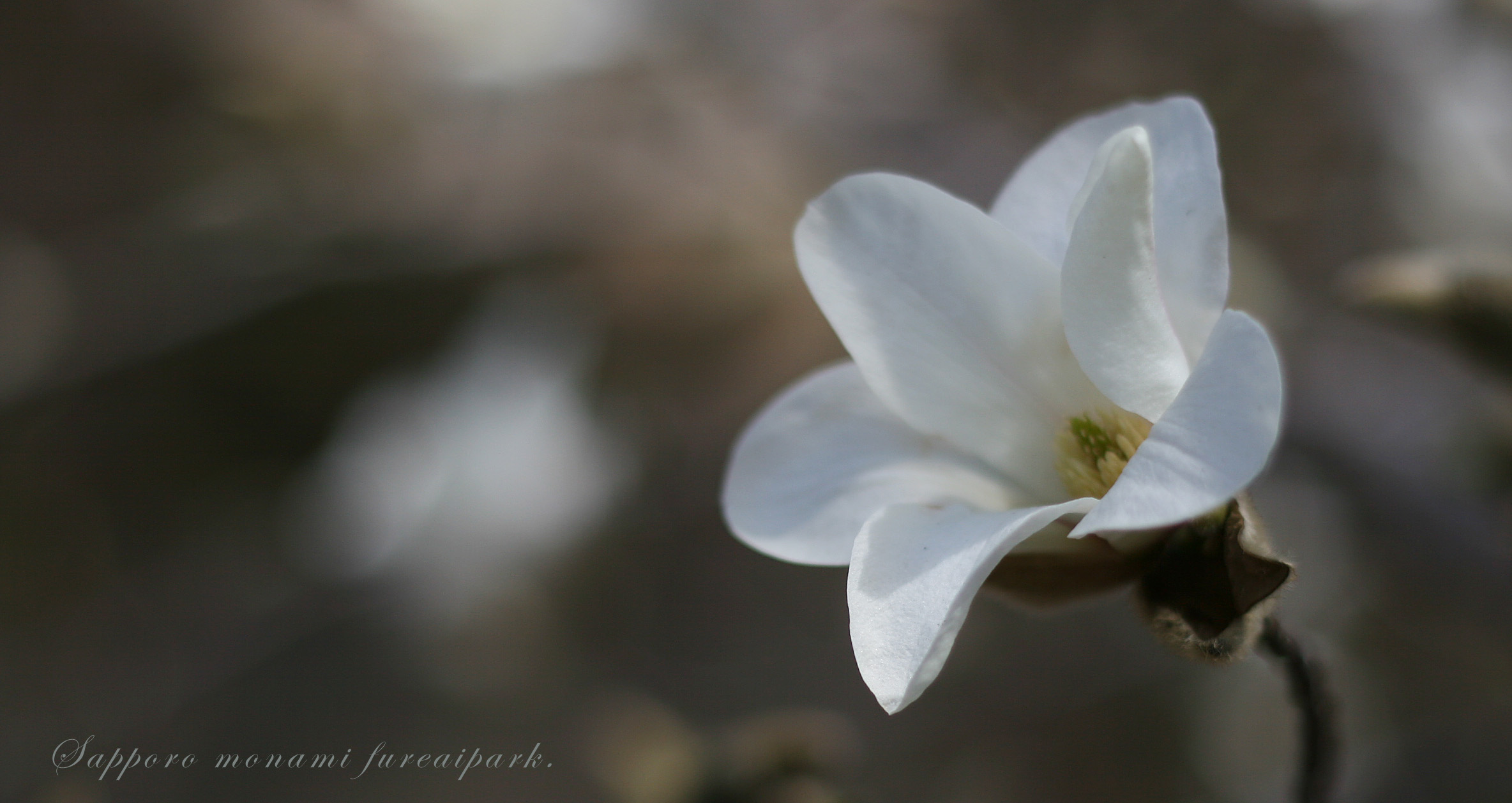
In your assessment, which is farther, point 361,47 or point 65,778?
point 361,47

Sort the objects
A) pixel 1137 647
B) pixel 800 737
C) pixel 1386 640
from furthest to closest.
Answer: pixel 1137 647 → pixel 1386 640 → pixel 800 737

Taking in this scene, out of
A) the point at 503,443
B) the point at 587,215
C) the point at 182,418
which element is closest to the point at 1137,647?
the point at 503,443

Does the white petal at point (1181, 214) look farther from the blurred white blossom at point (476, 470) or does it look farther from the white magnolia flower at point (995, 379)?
the blurred white blossom at point (476, 470)

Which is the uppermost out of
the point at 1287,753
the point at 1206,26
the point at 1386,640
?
the point at 1206,26

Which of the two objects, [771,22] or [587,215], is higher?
[771,22]

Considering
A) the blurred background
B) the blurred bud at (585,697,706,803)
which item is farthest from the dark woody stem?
the blurred background

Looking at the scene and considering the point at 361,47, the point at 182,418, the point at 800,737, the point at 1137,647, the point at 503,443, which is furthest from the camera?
the point at 361,47

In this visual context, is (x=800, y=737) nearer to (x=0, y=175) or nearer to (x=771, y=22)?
(x=771, y=22)
